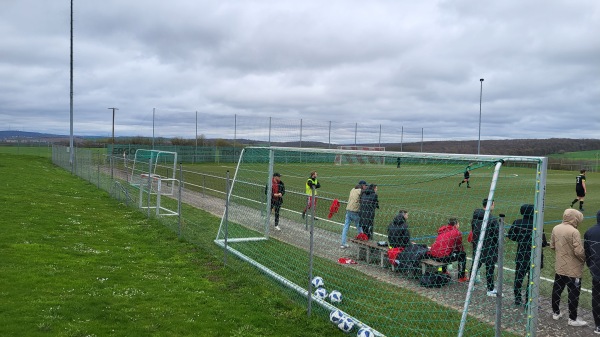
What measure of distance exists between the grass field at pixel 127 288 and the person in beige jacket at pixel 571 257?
119 inches

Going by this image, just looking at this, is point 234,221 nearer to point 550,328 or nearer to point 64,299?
point 64,299

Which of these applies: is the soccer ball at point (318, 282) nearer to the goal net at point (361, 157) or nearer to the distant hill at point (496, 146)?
the goal net at point (361, 157)

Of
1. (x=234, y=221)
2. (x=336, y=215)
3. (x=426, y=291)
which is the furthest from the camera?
(x=336, y=215)

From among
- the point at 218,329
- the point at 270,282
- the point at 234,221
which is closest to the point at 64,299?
the point at 218,329

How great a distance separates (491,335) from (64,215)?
10.9 metres

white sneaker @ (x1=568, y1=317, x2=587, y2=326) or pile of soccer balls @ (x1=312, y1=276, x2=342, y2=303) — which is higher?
Answer: pile of soccer balls @ (x1=312, y1=276, x2=342, y2=303)

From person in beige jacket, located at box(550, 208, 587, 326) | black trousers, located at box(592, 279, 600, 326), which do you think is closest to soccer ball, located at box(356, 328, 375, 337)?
person in beige jacket, located at box(550, 208, 587, 326)

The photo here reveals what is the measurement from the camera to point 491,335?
220 inches

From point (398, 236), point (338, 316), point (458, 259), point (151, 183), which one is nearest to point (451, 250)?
point (458, 259)

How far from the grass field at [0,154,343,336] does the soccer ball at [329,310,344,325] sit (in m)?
0.11

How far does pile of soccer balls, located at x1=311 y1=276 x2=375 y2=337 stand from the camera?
514cm

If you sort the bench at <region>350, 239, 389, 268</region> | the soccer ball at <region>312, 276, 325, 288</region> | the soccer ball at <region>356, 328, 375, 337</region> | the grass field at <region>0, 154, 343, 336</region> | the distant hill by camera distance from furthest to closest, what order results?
the distant hill, the bench at <region>350, 239, 389, 268</region>, the soccer ball at <region>312, 276, 325, 288</region>, the grass field at <region>0, 154, 343, 336</region>, the soccer ball at <region>356, 328, 375, 337</region>

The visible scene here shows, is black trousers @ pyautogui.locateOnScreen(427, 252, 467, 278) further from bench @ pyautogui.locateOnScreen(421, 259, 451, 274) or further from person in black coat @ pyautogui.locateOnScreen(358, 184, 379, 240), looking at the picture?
person in black coat @ pyautogui.locateOnScreen(358, 184, 379, 240)

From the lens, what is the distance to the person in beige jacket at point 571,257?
5867 millimetres
